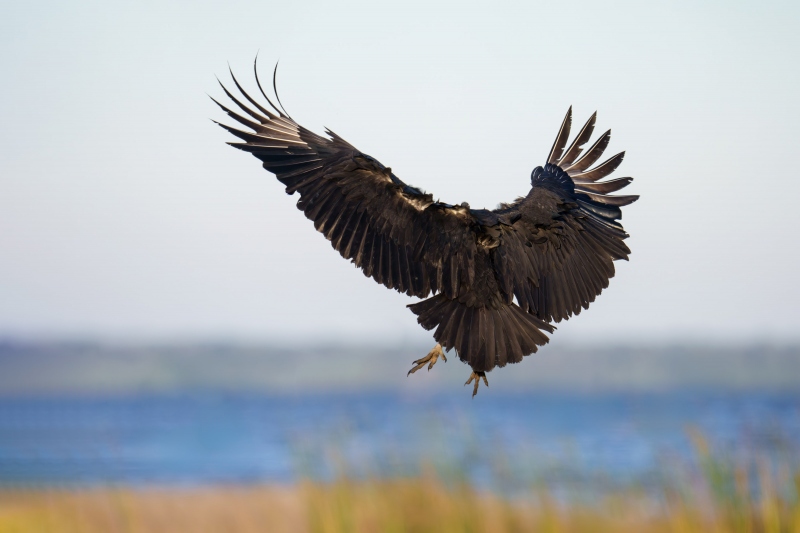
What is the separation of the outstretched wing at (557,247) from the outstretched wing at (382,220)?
1.00 feet

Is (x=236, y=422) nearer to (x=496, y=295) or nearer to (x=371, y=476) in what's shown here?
(x=371, y=476)

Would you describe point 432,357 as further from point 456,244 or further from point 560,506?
point 560,506

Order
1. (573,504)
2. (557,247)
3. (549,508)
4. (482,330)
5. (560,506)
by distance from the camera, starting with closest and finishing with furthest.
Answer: (482,330), (557,247), (549,508), (573,504), (560,506)

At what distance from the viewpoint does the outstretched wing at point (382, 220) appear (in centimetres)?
552

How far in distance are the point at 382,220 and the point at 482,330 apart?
2.94 ft

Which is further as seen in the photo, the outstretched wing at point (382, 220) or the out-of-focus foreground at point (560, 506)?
the out-of-focus foreground at point (560, 506)

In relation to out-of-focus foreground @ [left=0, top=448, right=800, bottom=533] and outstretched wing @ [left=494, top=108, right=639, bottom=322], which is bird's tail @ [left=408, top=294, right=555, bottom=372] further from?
out-of-focus foreground @ [left=0, top=448, right=800, bottom=533]

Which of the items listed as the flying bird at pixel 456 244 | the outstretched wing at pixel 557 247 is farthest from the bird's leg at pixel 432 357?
the outstretched wing at pixel 557 247

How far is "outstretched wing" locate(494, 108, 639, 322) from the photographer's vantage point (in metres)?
5.64

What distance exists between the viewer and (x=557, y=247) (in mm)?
5848

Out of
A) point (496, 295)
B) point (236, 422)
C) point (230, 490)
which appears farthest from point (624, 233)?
point (236, 422)

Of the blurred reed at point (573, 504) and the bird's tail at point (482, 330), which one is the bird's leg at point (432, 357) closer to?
the bird's tail at point (482, 330)

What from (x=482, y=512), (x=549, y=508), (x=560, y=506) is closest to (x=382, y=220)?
(x=549, y=508)

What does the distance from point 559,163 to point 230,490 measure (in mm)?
11357
